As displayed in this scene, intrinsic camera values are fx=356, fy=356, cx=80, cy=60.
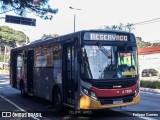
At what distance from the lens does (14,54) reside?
22.6 metres

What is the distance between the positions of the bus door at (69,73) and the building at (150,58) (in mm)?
45763

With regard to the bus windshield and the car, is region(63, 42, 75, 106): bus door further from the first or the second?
the car

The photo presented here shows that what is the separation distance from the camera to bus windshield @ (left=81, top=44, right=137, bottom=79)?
1134 centimetres

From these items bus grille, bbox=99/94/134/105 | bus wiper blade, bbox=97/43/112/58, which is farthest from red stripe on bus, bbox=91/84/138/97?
bus wiper blade, bbox=97/43/112/58

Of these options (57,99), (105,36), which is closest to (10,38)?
(57,99)

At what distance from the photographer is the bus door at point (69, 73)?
1230cm

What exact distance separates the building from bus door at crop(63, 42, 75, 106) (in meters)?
45.8

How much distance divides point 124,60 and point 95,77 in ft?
4.23

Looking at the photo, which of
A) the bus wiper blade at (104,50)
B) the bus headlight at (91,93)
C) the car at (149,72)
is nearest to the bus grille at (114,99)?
the bus headlight at (91,93)

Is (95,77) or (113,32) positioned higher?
(113,32)

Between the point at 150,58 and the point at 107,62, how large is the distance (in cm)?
4884

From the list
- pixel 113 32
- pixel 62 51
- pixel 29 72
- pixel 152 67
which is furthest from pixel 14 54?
pixel 152 67

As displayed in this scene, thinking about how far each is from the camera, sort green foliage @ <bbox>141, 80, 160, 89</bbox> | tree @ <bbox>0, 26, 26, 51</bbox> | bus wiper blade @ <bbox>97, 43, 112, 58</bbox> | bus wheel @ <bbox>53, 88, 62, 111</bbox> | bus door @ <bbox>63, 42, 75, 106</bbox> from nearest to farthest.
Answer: bus wiper blade @ <bbox>97, 43, 112, 58</bbox>, bus door @ <bbox>63, 42, 75, 106</bbox>, bus wheel @ <bbox>53, 88, 62, 111</bbox>, green foliage @ <bbox>141, 80, 160, 89</bbox>, tree @ <bbox>0, 26, 26, 51</bbox>

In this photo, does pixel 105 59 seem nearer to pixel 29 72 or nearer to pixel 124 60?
pixel 124 60
